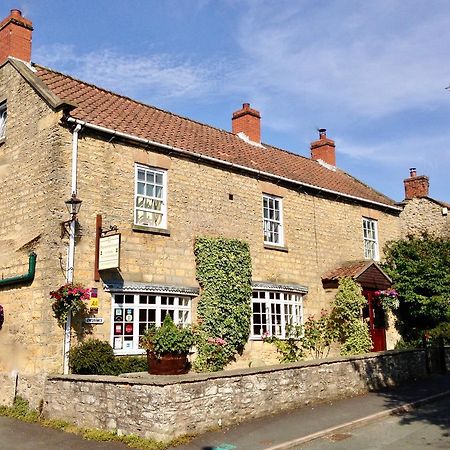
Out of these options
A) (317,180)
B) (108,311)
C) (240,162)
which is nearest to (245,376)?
(108,311)

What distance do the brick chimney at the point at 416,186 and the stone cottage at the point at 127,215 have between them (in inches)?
295

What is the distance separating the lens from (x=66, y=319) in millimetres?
11633

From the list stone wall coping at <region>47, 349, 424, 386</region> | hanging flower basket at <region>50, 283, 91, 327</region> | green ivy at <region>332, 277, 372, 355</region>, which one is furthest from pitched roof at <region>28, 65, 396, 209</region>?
stone wall coping at <region>47, 349, 424, 386</region>

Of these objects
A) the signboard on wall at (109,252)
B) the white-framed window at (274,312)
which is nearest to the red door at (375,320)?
the white-framed window at (274,312)

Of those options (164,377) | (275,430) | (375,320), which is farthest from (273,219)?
(164,377)

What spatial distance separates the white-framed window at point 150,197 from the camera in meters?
13.8

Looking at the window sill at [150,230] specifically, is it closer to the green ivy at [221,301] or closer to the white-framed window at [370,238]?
the green ivy at [221,301]

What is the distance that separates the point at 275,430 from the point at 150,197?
23.1 ft

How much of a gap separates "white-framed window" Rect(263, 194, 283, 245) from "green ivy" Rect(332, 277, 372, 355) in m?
2.75

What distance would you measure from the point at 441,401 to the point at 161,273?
779cm

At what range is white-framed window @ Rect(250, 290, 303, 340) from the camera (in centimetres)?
1611

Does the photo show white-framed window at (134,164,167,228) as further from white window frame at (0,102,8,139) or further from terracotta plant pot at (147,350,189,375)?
terracotta plant pot at (147,350,189,375)

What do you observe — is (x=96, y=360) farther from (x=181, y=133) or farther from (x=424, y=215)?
(x=424, y=215)

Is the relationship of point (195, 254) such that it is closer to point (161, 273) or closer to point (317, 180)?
point (161, 273)
